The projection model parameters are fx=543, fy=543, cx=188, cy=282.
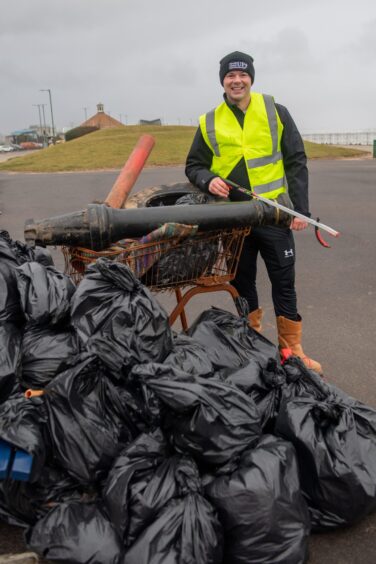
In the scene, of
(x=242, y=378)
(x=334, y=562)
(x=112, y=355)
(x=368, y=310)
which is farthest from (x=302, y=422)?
(x=368, y=310)

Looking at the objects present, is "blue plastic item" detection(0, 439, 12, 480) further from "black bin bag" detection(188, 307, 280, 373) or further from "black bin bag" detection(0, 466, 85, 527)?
"black bin bag" detection(188, 307, 280, 373)

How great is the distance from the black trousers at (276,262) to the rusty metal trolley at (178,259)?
318 mm

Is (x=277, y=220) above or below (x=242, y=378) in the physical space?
above

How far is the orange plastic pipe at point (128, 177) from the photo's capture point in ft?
10.9

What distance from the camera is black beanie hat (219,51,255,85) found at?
3.36m

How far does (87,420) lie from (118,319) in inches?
18.5

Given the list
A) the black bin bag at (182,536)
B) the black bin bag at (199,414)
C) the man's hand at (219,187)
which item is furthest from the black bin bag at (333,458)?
the man's hand at (219,187)

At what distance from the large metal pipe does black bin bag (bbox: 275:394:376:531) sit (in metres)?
1.06

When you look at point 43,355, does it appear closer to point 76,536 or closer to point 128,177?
point 76,536

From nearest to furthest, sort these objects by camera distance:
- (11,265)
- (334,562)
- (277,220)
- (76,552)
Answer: (76,552), (334,562), (11,265), (277,220)

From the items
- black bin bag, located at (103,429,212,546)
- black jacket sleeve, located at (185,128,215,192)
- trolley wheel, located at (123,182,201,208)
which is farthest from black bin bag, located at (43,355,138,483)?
black jacket sleeve, located at (185,128,215,192)

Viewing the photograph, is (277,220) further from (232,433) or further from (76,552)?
(76,552)

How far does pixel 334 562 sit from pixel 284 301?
1820 mm

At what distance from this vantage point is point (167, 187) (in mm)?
3434
